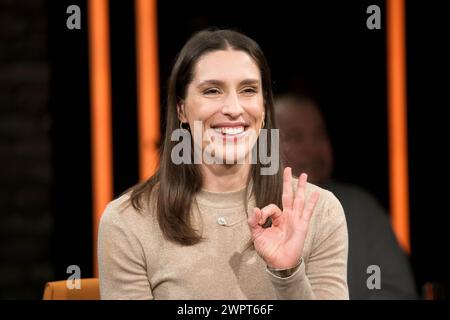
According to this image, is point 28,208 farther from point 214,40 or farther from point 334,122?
point 214,40

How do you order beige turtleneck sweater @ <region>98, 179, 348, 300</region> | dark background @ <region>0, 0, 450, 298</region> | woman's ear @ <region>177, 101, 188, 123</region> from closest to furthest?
beige turtleneck sweater @ <region>98, 179, 348, 300</region>, woman's ear @ <region>177, 101, 188, 123</region>, dark background @ <region>0, 0, 450, 298</region>

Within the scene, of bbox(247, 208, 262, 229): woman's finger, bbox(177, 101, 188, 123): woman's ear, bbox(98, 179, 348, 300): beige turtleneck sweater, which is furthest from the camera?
bbox(177, 101, 188, 123): woman's ear

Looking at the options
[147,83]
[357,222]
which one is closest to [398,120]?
[357,222]

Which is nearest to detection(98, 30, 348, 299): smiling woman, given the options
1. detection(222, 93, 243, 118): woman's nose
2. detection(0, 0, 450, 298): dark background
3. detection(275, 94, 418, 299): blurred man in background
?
detection(222, 93, 243, 118): woman's nose

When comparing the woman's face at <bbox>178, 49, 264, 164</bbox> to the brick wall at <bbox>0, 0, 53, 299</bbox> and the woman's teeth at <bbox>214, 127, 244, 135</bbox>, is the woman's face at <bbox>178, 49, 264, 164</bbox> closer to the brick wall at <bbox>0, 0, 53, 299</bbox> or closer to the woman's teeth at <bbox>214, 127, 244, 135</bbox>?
the woman's teeth at <bbox>214, 127, 244, 135</bbox>

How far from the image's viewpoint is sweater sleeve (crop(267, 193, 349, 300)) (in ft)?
4.36

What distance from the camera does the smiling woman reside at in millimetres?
1331

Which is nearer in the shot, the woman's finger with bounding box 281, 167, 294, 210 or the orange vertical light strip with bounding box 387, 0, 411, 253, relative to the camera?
the woman's finger with bounding box 281, 167, 294, 210

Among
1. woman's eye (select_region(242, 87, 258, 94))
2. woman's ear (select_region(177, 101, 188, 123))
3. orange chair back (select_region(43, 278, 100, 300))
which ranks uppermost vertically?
woman's eye (select_region(242, 87, 258, 94))

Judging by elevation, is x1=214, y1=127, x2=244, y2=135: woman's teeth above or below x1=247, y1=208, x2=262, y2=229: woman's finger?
above

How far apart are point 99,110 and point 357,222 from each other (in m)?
1.02

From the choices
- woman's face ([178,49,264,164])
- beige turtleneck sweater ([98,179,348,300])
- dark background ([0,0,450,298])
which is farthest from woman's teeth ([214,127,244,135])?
dark background ([0,0,450,298])
